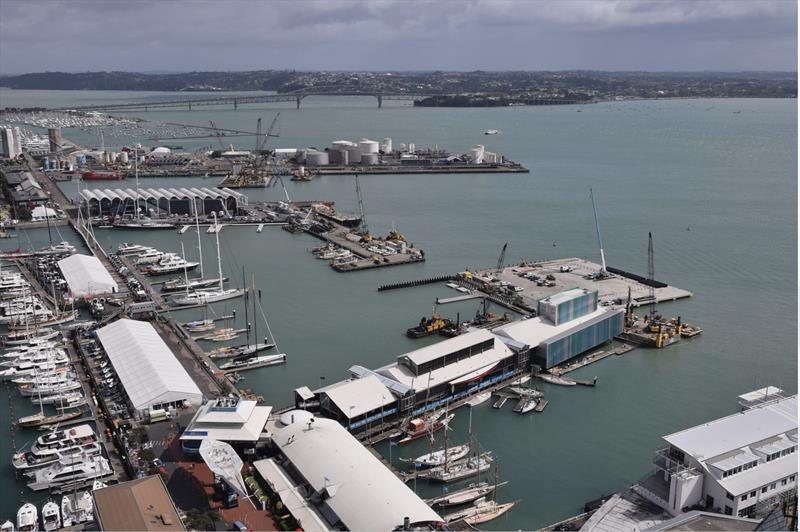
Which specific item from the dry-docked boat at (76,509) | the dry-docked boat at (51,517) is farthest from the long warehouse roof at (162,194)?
the dry-docked boat at (51,517)

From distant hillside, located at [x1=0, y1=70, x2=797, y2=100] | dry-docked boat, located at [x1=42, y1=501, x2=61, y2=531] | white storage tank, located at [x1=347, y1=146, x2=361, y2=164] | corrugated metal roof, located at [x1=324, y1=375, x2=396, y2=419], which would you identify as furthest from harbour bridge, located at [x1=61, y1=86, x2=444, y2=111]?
dry-docked boat, located at [x1=42, y1=501, x2=61, y2=531]

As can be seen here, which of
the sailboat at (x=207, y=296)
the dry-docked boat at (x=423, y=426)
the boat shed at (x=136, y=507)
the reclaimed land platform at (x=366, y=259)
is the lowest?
the dry-docked boat at (x=423, y=426)

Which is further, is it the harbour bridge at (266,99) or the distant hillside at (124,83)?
the distant hillside at (124,83)

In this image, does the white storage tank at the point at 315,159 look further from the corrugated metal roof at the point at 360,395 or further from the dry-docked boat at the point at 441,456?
the dry-docked boat at the point at 441,456

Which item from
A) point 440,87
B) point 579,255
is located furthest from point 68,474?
point 440,87

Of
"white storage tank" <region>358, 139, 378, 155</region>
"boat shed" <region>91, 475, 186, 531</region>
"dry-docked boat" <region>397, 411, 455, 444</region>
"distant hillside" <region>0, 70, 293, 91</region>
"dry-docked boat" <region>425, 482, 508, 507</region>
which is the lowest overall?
"dry-docked boat" <region>425, 482, 508, 507</region>

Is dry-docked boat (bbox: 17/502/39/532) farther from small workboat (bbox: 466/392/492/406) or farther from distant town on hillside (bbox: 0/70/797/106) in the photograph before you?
distant town on hillside (bbox: 0/70/797/106)
